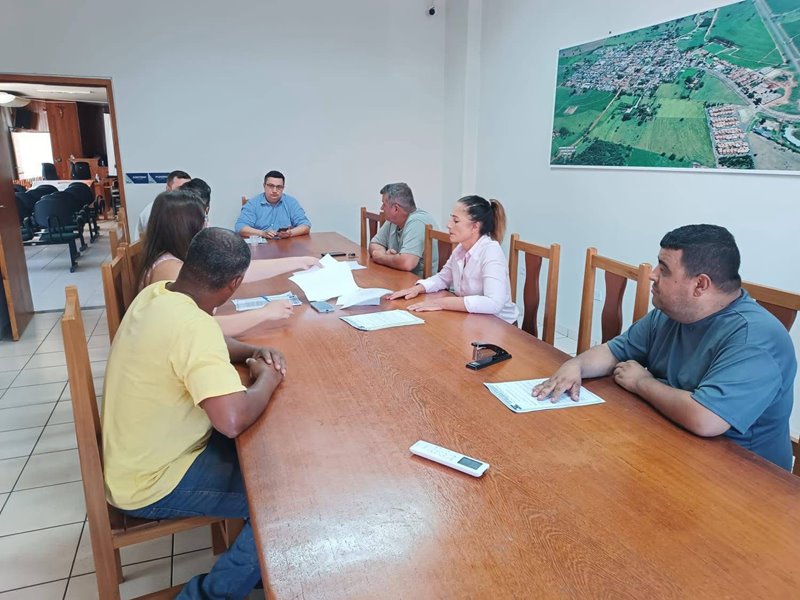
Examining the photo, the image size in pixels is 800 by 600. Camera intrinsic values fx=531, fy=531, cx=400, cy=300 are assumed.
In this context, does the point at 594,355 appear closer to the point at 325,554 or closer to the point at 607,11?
the point at 325,554

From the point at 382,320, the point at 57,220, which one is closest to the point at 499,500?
the point at 382,320

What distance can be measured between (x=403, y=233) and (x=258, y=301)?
1.16m

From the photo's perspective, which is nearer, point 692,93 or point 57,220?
point 692,93

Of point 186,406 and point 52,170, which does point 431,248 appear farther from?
point 52,170

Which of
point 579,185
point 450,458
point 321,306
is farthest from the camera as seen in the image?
point 579,185

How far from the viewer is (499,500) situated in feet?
3.04

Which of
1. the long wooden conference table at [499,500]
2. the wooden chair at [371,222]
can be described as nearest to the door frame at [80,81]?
the wooden chair at [371,222]

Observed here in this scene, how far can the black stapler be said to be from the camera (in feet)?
4.93

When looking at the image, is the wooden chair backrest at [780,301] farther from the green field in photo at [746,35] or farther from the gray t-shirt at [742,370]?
the green field in photo at [746,35]

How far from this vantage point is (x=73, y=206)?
6566 millimetres

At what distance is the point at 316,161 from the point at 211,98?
3.37ft

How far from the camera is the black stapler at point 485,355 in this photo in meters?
1.50

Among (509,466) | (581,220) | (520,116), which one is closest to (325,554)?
(509,466)

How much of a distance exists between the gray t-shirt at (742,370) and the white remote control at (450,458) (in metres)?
0.52
